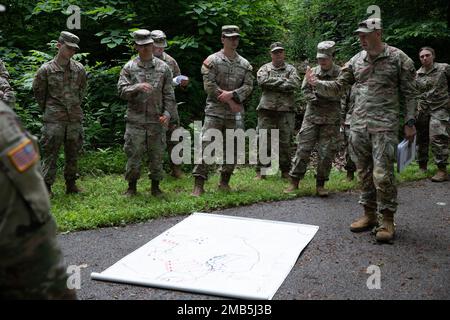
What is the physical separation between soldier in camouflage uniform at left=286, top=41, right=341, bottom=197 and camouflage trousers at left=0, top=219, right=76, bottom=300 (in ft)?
17.7

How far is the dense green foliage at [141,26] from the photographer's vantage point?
31.4 feet

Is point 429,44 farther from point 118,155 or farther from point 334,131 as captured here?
point 118,155

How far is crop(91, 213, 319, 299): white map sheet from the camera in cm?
402

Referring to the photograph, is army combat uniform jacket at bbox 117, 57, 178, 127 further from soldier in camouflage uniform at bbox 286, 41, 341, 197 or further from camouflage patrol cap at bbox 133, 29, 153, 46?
soldier in camouflage uniform at bbox 286, 41, 341, 197

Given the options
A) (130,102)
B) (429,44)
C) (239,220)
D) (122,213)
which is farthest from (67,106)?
(429,44)

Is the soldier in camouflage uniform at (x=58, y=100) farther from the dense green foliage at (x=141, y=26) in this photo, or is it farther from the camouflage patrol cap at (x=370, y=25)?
the camouflage patrol cap at (x=370, y=25)

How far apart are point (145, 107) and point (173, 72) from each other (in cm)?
178

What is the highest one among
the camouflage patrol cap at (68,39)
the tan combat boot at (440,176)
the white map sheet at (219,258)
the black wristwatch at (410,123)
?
the camouflage patrol cap at (68,39)

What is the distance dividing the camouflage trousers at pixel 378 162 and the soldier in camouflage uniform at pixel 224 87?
212cm

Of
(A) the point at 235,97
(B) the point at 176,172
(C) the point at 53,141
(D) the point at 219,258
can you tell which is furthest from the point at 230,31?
(D) the point at 219,258

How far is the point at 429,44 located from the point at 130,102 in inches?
300

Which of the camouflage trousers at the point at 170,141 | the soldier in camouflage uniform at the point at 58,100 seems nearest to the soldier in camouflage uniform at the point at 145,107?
the soldier in camouflage uniform at the point at 58,100

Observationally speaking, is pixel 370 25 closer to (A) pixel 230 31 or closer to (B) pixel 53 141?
(A) pixel 230 31

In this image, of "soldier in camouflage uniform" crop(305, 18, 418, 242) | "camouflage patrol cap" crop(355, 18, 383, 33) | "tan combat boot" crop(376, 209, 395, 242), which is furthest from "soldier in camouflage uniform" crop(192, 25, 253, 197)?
"tan combat boot" crop(376, 209, 395, 242)
